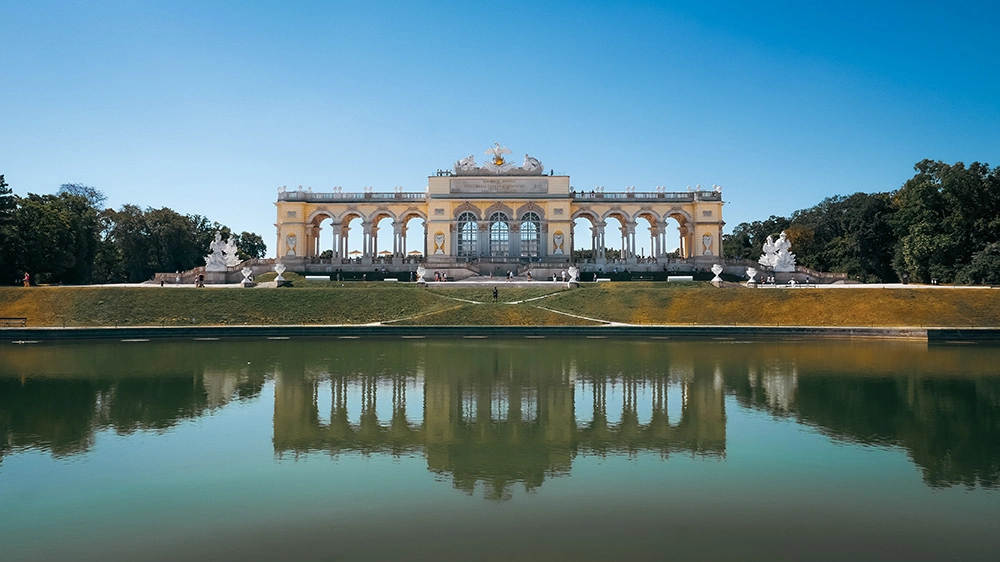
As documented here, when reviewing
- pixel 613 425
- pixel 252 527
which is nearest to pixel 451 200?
pixel 613 425

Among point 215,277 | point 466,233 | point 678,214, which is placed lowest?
point 215,277

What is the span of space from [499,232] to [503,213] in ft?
5.59

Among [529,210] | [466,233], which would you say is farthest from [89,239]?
[529,210]

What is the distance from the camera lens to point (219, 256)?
160 ft

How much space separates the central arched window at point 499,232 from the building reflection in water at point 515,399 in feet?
113

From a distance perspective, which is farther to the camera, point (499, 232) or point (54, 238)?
point (499, 232)

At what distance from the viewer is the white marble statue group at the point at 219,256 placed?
159ft

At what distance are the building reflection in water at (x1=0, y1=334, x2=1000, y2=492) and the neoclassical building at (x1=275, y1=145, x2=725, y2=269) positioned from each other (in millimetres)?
33888

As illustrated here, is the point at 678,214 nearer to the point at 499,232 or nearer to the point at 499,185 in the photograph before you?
the point at 499,232

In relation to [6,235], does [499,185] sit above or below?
above

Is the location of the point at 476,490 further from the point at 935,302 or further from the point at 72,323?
the point at 935,302

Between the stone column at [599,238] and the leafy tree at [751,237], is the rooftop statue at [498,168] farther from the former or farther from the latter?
the leafy tree at [751,237]

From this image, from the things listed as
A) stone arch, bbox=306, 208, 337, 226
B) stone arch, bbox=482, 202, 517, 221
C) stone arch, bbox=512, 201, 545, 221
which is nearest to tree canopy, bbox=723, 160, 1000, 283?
stone arch, bbox=512, 201, 545, 221

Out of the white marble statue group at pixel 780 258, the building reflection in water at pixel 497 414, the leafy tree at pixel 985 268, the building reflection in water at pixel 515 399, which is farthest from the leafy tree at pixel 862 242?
the building reflection in water at pixel 497 414
